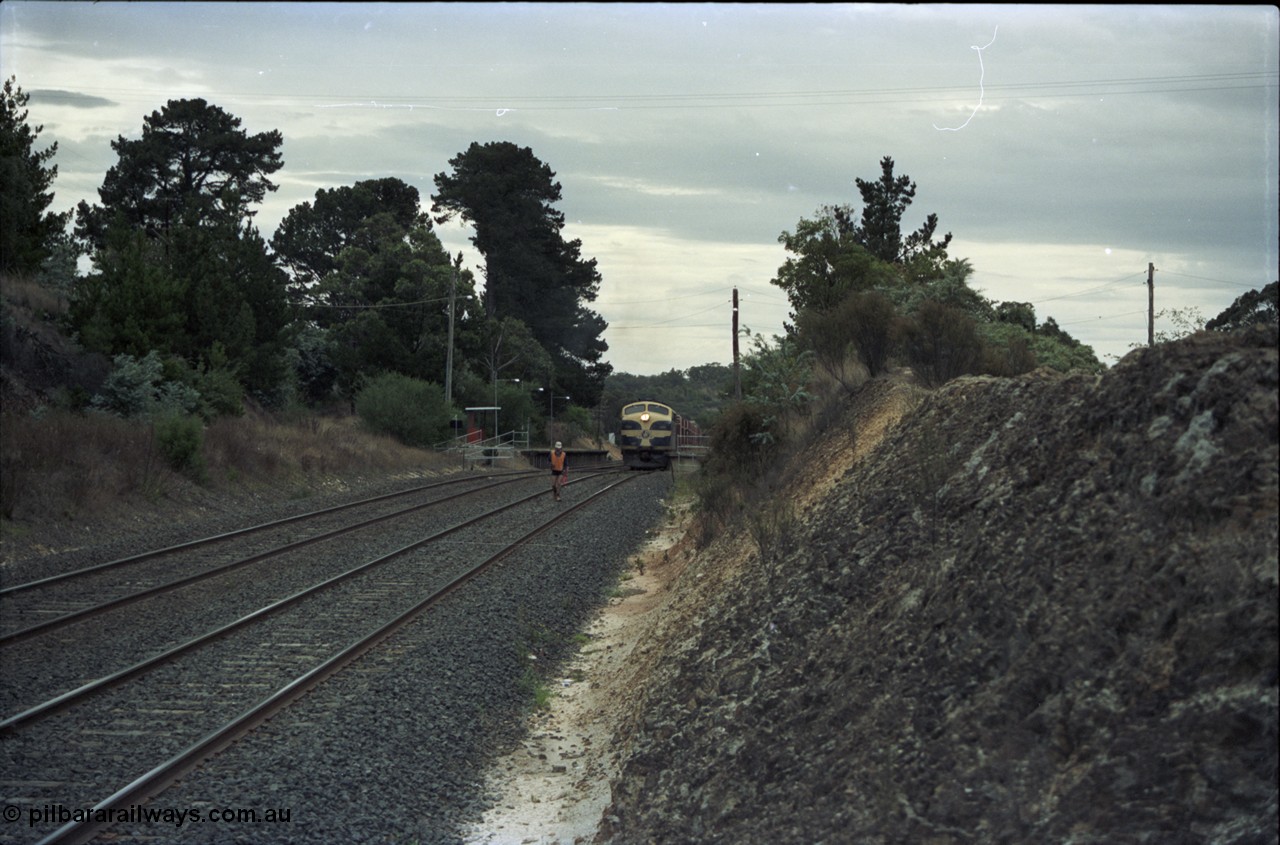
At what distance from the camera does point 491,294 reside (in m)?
81.8

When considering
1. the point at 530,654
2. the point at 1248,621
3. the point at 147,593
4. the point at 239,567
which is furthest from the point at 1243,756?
the point at 239,567

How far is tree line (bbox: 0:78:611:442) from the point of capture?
3212 centimetres

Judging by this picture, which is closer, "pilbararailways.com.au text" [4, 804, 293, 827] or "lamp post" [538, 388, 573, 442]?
"pilbararailways.com.au text" [4, 804, 293, 827]

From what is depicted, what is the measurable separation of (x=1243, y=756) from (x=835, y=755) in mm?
2113

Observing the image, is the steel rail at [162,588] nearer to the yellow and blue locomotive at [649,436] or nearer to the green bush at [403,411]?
the green bush at [403,411]

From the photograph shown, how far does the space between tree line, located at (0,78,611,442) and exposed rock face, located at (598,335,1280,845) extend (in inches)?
1036

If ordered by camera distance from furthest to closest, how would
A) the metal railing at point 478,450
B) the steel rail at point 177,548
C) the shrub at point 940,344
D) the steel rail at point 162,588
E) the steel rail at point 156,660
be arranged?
the metal railing at point 478,450 < the shrub at point 940,344 < the steel rail at point 177,548 < the steel rail at point 162,588 < the steel rail at point 156,660

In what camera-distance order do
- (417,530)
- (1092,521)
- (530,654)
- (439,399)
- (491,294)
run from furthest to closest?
(491,294)
(439,399)
(417,530)
(530,654)
(1092,521)

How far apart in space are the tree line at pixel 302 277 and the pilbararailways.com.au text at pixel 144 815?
24439 mm

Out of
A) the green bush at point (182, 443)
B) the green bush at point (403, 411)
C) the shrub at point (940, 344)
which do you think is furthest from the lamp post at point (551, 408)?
the shrub at point (940, 344)

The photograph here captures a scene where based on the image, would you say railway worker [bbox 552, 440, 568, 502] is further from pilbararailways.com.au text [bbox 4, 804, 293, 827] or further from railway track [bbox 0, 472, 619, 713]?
pilbararailways.com.au text [bbox 4, 804, 293, 827]

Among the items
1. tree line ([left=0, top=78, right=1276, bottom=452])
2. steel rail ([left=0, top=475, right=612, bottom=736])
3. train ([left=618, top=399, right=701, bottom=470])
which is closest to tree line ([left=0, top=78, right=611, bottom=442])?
tree line ([left=0, top=78, right=1276, bottom=452])

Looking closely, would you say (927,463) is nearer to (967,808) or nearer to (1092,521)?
(1092,521)

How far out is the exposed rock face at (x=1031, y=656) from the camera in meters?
4.28
